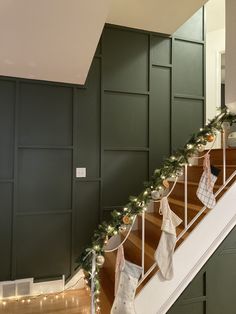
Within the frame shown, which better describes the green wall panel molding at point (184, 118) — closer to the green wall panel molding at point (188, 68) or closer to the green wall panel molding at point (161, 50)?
the green wall panel molding at point (188, 68)

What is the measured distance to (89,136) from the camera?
298 cm

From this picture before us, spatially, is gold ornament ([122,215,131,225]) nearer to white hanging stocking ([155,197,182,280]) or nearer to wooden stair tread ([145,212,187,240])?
white hanging stocking ([155,197,182,280])

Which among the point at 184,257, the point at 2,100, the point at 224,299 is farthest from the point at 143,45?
the point at 224,299

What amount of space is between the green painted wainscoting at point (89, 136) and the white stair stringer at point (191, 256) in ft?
4.23

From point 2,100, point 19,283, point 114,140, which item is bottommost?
point 19,283

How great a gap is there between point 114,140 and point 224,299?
1971mm

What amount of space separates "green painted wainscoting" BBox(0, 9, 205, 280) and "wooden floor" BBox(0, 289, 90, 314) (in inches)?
9.3

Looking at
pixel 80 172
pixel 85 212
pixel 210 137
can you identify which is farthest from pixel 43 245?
pixel 210 137

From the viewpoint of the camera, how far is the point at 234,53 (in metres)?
2.19

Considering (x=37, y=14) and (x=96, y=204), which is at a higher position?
(x=37, y=14)

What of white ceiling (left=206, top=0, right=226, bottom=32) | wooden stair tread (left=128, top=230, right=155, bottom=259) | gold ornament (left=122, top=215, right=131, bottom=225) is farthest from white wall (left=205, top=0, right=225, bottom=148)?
gold ornament (left=122, top=215, right=131, bottom=225)

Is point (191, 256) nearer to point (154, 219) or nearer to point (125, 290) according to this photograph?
point (125, 290)

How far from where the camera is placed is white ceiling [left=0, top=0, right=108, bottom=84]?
1.78m

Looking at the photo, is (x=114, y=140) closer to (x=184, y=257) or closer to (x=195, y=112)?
(x=195, y=112)
